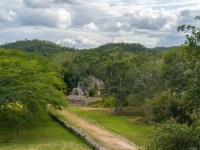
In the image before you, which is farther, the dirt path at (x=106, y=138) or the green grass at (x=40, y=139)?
the dirt path at (x=106, y=138)

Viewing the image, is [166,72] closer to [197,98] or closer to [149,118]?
[149,118]

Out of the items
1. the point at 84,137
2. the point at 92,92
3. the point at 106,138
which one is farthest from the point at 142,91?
the point at 92,92

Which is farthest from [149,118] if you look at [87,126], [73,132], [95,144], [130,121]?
[95,144]

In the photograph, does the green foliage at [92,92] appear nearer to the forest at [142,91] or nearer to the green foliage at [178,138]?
the forest at [142,91]

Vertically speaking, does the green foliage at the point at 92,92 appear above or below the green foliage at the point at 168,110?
below

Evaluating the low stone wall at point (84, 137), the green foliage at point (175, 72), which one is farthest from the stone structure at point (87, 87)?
the low stone wall at point (84, 137)

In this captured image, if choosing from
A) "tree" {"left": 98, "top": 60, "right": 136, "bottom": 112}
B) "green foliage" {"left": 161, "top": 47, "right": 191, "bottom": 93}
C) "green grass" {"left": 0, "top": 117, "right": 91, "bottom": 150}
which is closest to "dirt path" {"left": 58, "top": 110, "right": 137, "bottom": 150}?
"green grass" {"left": 0, "top": 117, "right": 91, "bottom": 150}

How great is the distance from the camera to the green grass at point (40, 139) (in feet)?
56.9

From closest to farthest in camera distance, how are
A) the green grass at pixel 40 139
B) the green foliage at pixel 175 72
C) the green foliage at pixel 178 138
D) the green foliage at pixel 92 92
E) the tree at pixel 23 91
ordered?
the green foliage at pixel 178 138, the green grass at pixel 40 139, the tree at pixel 23 91, the green foliage at pixel 175 72, the green foliage at pixel 92 92

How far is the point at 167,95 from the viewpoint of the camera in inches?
917

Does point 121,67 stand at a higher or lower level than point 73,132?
higher

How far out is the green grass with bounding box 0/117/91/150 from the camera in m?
17.3

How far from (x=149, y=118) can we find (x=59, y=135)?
9368 millimetres

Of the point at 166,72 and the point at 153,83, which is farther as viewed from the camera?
the point at 153,83
